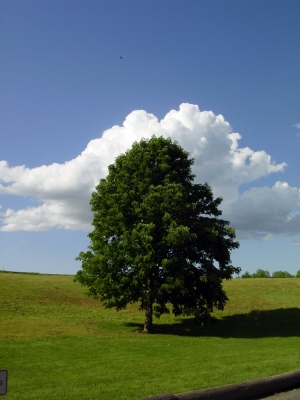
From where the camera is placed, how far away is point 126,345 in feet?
73.9

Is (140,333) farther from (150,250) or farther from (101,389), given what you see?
(101,389)

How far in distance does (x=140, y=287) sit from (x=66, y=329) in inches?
236

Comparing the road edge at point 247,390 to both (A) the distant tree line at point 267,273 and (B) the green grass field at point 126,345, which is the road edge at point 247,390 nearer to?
(B) the green grass field at point 126,345

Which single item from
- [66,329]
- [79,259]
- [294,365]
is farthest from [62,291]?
[294,365]

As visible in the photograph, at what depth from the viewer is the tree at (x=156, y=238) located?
27984 mm

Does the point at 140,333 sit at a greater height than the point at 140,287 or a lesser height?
lesser

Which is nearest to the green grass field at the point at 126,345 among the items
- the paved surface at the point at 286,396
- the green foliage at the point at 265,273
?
the paved surface at the point at 286,396

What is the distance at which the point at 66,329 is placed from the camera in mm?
28047

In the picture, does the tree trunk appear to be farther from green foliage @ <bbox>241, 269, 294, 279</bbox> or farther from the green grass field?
green foliage @ <bbox>241, 269, 294, 279</bbox>

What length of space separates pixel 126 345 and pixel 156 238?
8.59 meters

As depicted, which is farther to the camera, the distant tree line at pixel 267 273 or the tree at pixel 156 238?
the distant tree line at pixel 267 273

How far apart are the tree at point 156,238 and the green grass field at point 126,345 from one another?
9.47 ft

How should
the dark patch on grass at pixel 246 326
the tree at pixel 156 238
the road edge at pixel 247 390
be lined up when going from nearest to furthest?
the road edge at pixel 247 390, the tree at pixel 156 238, the dark patch on grass at pixel 246 326

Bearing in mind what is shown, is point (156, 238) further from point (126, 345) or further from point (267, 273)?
point (267, 273)
